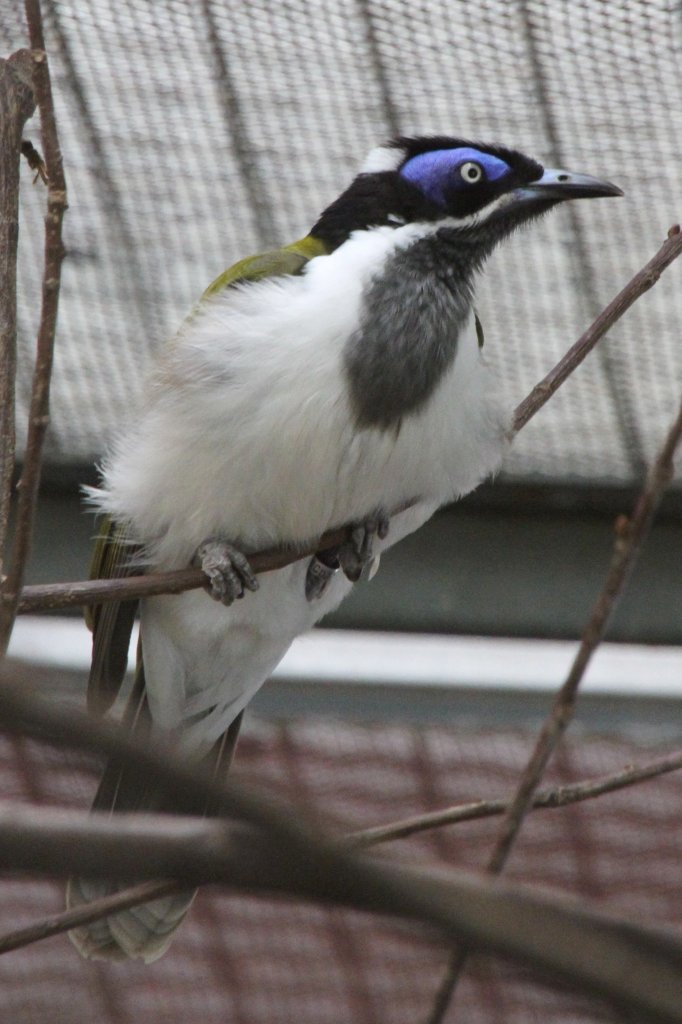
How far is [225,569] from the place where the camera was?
1.92 m

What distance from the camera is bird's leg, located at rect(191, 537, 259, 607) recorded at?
1.91m

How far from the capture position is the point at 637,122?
2.29 meters

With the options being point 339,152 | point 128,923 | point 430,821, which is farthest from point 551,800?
point 339,152

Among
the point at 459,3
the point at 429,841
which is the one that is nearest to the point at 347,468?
the point at 459,3

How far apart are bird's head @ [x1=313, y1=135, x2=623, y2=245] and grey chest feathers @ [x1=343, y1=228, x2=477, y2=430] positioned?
0.07 metres

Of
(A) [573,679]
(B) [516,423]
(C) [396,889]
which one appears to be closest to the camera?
(C) [396,889]

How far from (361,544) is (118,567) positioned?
1.27 feet

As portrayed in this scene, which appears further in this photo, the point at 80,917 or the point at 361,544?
the point at 361,544

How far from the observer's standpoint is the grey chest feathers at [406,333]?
1.88 meters

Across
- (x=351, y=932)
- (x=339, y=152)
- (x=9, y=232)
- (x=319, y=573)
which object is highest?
(x=339, y=152)

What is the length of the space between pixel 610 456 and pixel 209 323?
1.01m

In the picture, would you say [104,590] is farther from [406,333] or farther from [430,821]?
[406,333]

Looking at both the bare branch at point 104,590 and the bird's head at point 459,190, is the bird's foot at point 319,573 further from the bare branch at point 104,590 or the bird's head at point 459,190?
the bird's head at point 459,190

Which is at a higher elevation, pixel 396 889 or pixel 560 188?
pixel 560 188
